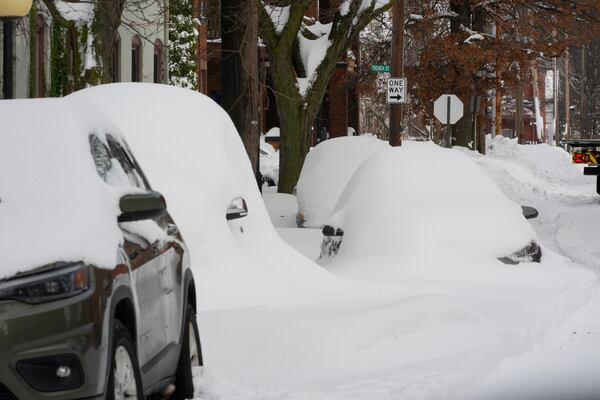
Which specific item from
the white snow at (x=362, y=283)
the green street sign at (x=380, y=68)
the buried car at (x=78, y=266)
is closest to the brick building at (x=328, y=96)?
the green street sign at (x=380, y=68)

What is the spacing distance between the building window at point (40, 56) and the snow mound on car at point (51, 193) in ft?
74.1

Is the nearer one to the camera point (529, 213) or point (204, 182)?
point (204, 182)

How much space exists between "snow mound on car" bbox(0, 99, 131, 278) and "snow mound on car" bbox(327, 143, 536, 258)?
340 inches

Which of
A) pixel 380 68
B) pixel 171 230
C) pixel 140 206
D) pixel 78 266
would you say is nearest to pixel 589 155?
pixel 380 68

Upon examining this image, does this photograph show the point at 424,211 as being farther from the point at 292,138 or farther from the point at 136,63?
the point at 136,63

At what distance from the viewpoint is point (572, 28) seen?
4409cm

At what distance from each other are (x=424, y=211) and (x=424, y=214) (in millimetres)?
50

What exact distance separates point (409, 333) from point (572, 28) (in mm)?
34574

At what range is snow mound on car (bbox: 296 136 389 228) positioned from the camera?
2352 cm

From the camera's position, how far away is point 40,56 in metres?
29.7

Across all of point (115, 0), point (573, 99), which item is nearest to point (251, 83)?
point (115, 0)

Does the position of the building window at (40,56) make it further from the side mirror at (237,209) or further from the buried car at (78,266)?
the buried car at (78,266)

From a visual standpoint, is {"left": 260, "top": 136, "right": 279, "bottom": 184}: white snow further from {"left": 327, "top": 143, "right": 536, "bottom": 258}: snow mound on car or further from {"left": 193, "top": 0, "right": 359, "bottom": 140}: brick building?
{"left": 327, "top": 143, "right": 536, "bottom": 258}: snow mound on car

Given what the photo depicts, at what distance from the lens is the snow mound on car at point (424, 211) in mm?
15250
